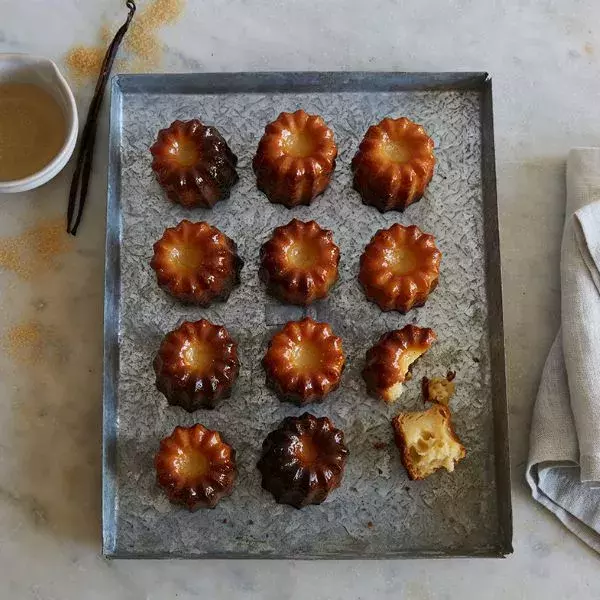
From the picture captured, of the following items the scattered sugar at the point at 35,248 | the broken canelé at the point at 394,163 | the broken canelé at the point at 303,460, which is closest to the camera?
the broken canelé at the point at 303,460

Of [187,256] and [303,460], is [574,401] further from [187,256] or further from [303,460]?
[187,256]

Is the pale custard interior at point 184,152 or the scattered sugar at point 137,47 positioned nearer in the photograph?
the pale custard interior at point 184,152

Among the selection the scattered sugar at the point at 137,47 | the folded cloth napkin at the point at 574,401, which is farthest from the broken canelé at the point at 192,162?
the folded cloth napkin at the point at 574,401

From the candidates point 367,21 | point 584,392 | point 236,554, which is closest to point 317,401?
point 236,554

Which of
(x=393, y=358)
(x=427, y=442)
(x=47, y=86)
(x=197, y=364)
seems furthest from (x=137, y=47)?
(x=427, y=442)

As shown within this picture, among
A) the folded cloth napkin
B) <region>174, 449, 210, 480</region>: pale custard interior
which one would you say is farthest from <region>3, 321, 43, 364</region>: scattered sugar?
the folded cloth napkin

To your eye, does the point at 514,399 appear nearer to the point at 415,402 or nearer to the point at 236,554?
the point at 415,402

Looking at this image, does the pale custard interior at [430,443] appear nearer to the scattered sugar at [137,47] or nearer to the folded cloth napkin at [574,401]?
the folded cloth napkin at [574,401]
